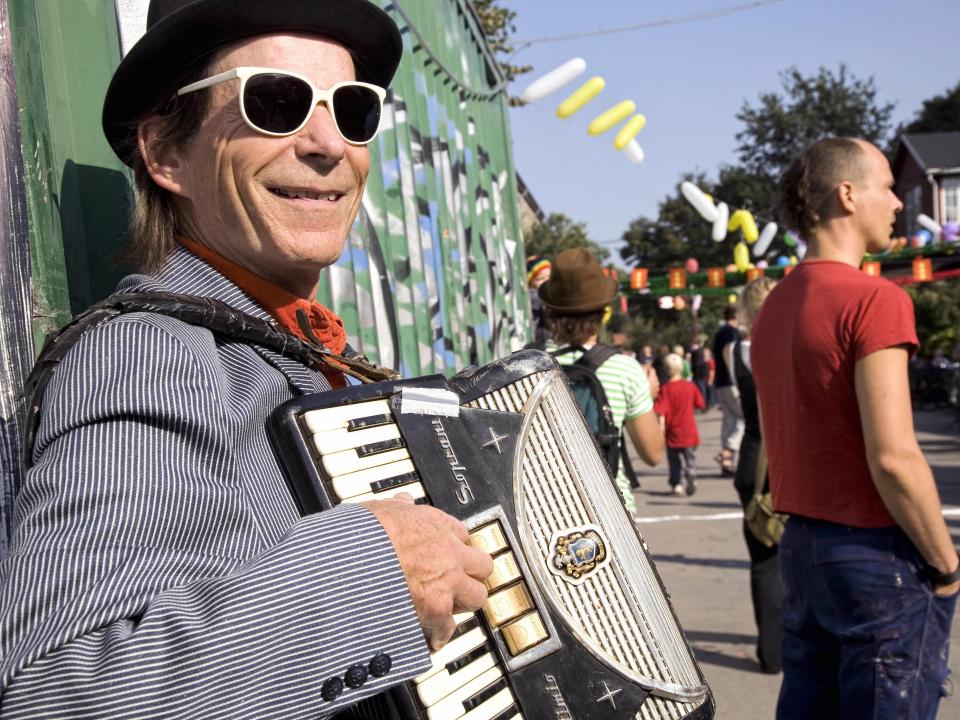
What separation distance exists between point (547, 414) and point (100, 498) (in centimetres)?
70

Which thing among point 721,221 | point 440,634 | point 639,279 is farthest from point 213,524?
point 639,279

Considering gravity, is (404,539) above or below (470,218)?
below

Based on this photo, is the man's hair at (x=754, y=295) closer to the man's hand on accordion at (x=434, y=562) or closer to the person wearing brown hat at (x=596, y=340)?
the person wearing brown hat at (x=596, y=340)

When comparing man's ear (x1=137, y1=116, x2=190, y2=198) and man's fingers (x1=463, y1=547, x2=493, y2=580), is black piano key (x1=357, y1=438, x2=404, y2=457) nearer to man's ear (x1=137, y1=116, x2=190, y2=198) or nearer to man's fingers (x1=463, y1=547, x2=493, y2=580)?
man's fingers (x1=463, y1=547, x2=493, y2=580)

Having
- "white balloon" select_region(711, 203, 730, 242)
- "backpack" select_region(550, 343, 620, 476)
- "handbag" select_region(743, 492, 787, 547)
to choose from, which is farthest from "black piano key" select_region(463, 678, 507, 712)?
"white balloon" select_region(711, 203, 730, 242)

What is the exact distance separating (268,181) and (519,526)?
2.27ft

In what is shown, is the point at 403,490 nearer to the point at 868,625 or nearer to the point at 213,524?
the point at 213,524

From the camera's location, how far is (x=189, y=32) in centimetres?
156

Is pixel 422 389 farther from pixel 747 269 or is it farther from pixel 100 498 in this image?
pixel 747 269

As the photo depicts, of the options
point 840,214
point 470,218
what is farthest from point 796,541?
point 470,218

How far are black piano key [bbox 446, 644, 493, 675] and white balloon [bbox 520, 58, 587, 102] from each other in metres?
6.04

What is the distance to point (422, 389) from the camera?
4.43 ft

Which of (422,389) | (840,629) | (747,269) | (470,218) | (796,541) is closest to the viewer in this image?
(422,389)

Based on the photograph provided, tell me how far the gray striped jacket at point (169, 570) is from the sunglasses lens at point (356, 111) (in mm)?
613
